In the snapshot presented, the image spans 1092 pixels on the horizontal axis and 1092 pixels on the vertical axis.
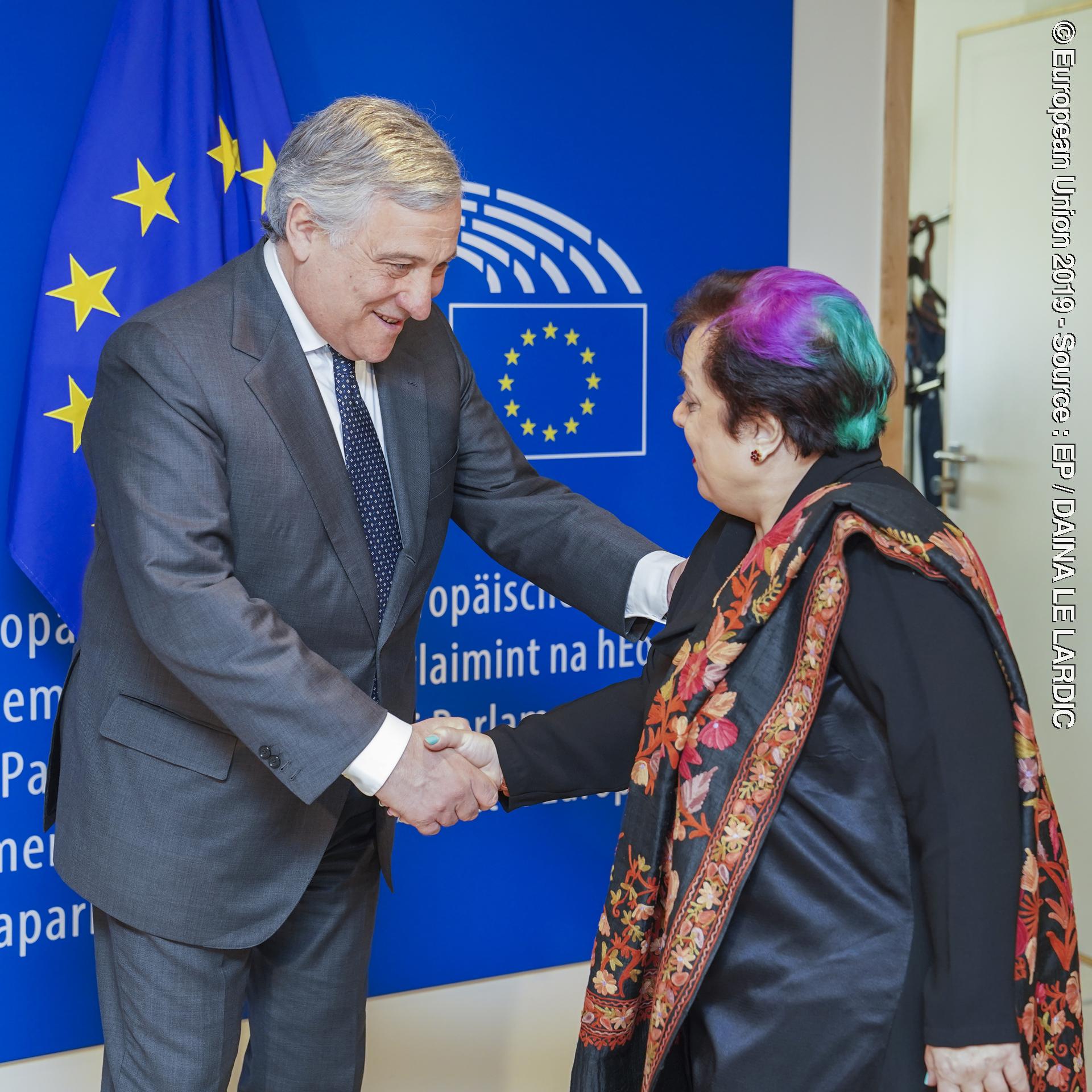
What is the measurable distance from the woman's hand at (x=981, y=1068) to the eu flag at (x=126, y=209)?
171cm

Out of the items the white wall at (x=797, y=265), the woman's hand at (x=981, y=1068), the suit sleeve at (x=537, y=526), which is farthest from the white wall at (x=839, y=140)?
the woman's hand at (x=981, y=1068)

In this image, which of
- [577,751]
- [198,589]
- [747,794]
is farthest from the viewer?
[577,751]

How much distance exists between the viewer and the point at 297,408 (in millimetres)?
1809

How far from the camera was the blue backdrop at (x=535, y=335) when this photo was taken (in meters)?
2.61

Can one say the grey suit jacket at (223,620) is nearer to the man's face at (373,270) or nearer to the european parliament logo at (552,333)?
the man's face at (373,270)

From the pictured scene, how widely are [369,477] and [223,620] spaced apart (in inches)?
13.4

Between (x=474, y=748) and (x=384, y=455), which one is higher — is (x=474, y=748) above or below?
below

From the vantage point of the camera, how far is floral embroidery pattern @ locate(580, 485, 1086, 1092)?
136cm

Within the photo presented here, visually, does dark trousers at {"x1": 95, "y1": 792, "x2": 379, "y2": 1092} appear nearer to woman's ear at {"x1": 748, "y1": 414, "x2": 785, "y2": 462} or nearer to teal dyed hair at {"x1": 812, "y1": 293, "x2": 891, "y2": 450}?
woman's ear at {"x1": 748, "y1": 414, "x2": 785, "y2": 462}

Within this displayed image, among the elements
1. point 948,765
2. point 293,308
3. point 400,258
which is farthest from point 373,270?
point 948,765

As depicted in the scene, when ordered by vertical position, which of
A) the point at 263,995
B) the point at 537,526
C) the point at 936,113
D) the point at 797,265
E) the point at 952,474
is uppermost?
the point at 936,113

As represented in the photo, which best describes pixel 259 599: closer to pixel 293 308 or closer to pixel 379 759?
pixel 379 759

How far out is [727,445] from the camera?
159cm

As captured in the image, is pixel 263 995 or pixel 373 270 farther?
pixel 263 995
